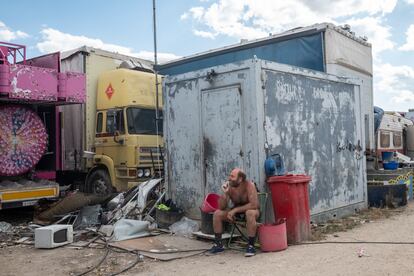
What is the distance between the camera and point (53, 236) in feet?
24.4

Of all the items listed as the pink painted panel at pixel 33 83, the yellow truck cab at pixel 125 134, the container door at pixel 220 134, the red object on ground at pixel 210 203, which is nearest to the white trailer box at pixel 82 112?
the yellow truck cab at pixel 125 134

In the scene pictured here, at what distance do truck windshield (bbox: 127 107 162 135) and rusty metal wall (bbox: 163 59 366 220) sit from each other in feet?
8.60

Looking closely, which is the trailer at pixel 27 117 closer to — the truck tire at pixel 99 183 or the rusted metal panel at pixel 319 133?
the truck tire at pixel 99 183

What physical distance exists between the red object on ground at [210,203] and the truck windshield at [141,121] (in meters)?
4.28

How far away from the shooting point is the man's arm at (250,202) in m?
6.73

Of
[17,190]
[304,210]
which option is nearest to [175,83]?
[304,210]

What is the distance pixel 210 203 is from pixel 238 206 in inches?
30.8

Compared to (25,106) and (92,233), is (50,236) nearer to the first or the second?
(92,233)

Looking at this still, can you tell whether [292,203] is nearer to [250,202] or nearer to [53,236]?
[250,202]

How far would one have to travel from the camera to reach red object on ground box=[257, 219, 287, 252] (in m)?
6.59

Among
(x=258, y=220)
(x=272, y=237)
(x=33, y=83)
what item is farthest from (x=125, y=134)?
(x=272, y=237)

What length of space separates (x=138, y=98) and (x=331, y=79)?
4.89 meters

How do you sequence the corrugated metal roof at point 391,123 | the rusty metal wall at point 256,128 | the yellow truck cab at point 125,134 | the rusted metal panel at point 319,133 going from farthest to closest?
the corrugated metal roof at point 391,123
the yellow truck cab at point 125,134
the rusted metal panel at point 319,133
the rusty metal wall at point 256,128

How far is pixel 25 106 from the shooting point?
33.2ft
